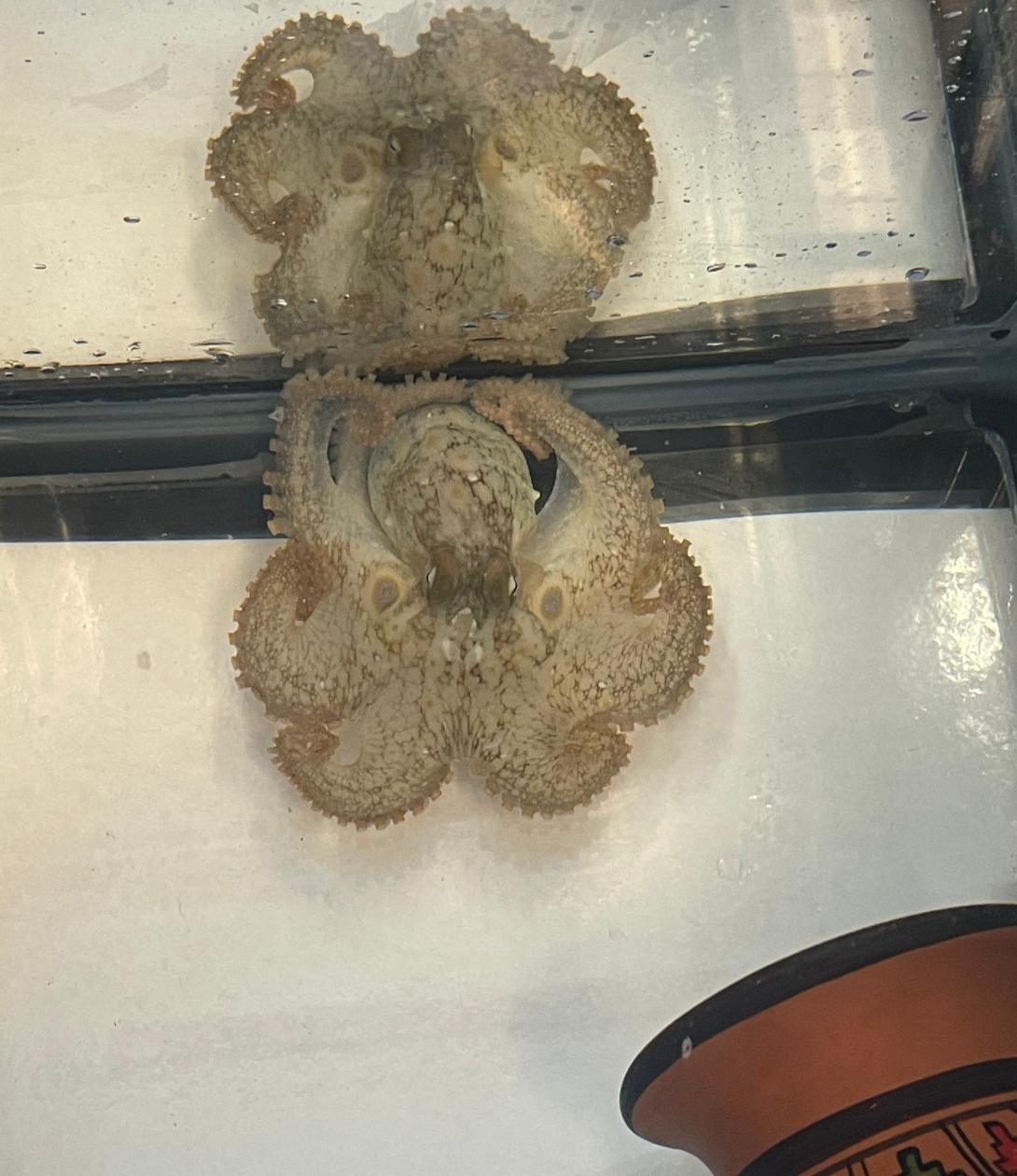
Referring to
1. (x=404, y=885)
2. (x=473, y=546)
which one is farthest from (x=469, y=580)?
(x=404, y=885)

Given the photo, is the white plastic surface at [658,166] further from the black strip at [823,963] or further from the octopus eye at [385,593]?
the black strip at [823,963]

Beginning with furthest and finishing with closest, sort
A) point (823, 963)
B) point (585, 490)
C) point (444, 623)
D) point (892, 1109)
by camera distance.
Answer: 1. point (585, 490)
2. point (444, 623)
3. point (823, 963)
4. point (892, 1109)

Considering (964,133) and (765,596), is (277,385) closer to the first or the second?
(765,596)

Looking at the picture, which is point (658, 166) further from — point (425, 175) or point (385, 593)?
point (385, 593)

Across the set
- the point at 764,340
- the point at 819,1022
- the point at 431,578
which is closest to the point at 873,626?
the point at 764,340

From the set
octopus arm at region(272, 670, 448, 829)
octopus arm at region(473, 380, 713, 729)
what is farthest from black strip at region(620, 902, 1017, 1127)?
octopus arm at region(272, 670, 448, 829)

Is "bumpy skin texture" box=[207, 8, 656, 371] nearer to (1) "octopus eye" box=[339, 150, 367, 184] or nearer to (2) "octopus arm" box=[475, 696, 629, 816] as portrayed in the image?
(1) "octopus eye" box=[339, 150, 367, 184]
